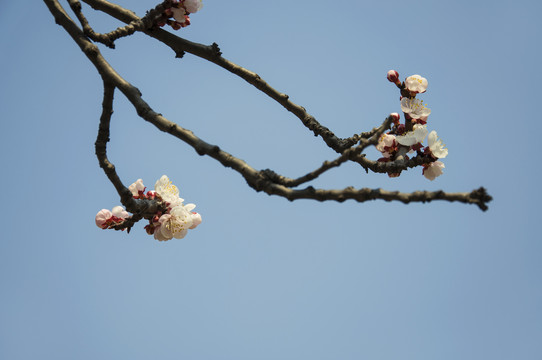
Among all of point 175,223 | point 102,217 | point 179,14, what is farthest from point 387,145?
point 102,217

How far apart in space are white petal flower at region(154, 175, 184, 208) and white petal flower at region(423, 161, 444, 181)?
1647 mm

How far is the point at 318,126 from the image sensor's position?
2998 millimetres

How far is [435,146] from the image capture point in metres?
2.88

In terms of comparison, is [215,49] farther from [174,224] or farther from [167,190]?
[174,224]

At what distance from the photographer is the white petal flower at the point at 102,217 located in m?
3.14

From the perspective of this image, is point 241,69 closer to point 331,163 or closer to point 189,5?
point 189,5

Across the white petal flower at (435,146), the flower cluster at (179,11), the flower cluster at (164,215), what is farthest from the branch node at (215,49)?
the white petal flower at (435,146)

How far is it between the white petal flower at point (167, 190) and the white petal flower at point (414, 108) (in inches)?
65.1

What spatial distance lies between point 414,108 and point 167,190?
5.83ft

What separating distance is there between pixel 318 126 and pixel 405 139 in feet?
1.82

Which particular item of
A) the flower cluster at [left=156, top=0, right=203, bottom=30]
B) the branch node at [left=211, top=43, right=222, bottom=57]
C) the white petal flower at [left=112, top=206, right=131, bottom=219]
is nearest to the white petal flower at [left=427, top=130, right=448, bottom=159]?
the branch node at [left=211, top=43, right=222, bottom=57]

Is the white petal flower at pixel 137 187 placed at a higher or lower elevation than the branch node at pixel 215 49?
lower

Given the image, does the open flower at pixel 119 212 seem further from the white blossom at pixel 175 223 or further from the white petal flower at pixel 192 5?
the white petal flower at pixel 192 5

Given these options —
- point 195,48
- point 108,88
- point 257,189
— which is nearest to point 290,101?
point 195,48
